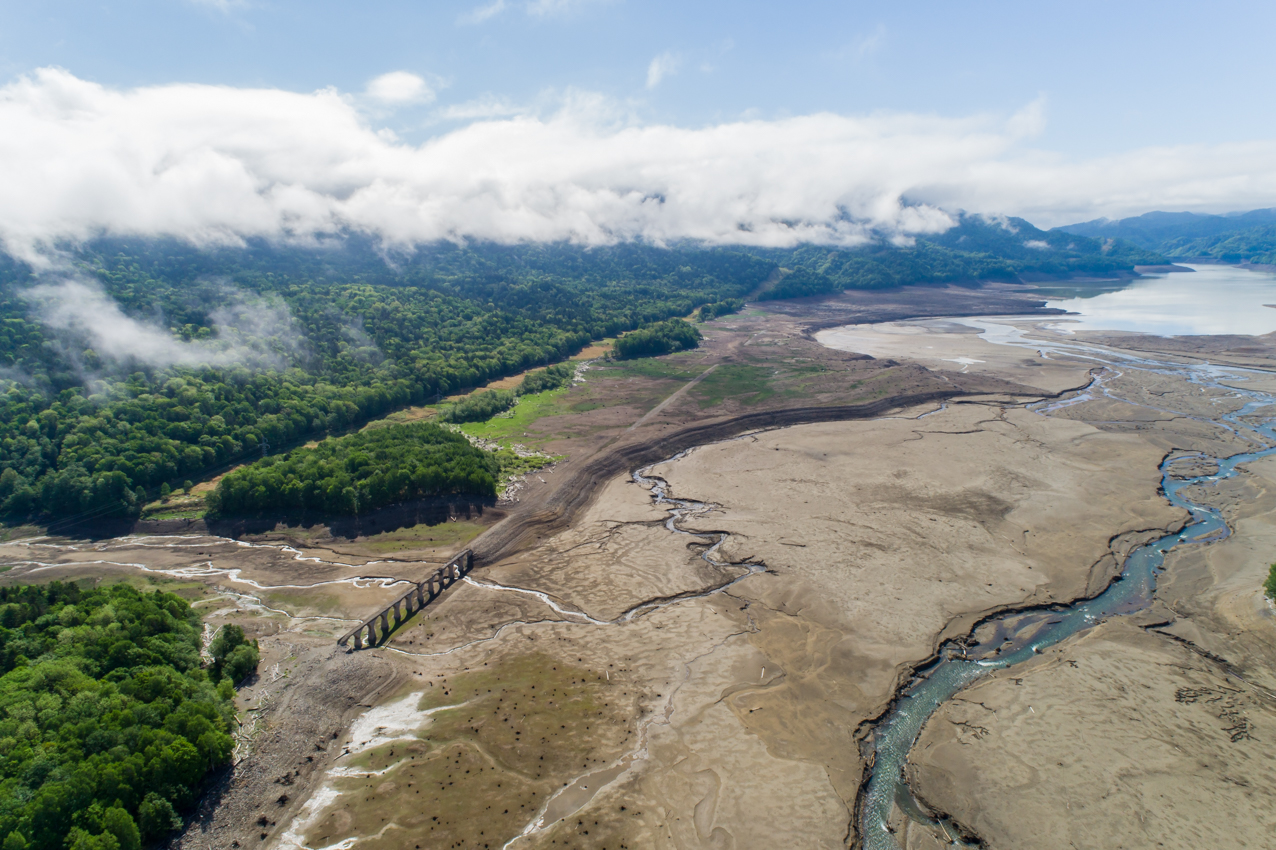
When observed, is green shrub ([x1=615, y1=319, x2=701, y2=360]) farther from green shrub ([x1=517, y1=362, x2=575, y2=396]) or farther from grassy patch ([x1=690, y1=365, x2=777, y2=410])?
grassy patch ([x1=690, y1=365, x2=777, y2=410])

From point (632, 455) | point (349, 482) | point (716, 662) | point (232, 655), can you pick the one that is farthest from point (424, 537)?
point (716, 662)

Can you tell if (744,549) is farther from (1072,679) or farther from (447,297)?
(447,297)

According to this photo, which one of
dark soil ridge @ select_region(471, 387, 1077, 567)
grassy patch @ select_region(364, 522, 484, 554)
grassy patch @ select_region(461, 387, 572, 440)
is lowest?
grassy patch @ select_region(364, 522, 484, 554)

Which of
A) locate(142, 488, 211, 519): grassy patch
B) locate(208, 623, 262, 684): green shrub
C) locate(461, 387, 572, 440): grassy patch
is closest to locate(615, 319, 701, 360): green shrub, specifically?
locate(461, 387, 572, 440): grassy patch

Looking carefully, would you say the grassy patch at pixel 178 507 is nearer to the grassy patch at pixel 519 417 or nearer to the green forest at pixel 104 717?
the green forest at pixel 104 717

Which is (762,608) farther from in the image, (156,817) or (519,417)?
(519,417)

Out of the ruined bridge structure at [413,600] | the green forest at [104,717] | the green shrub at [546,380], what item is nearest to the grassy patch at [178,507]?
the green forest at [104,717]
